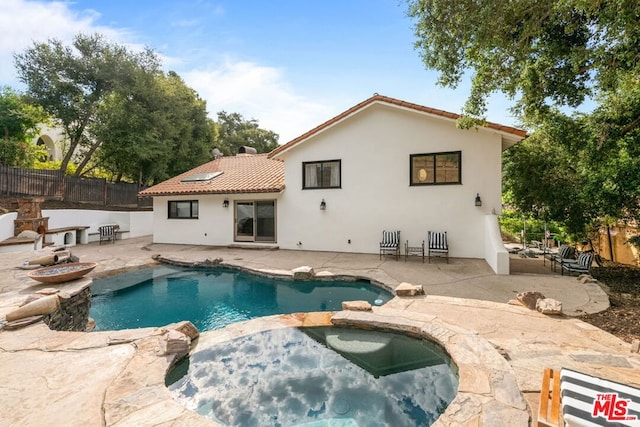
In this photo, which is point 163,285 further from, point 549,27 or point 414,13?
point 549,27

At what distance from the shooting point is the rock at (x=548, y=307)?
5.32 meters

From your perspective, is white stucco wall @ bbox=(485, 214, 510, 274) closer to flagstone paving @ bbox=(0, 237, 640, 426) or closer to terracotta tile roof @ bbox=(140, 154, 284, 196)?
flagstone paving @ bbox=(0, 237, 640, 426)

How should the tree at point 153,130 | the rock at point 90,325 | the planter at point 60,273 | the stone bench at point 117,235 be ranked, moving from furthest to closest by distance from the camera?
1. the tree at point 153,130
2. the stone bench at point 117,235
3. the planter at point 60,273
4. the rock at point 90,325

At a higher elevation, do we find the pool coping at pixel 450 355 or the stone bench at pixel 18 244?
the stone bench at pixel 18 244

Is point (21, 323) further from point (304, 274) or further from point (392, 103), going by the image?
point (392, 103)

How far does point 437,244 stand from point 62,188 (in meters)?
19.7

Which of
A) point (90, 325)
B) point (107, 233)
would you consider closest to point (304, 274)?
point (90, 325)

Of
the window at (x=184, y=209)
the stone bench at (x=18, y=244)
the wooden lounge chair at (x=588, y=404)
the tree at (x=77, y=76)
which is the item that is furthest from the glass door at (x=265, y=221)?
the tree at (x=77, y=76)

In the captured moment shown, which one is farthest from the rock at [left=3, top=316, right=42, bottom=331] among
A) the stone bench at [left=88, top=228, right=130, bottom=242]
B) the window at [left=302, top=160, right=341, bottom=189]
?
the stone bench at [left=88, top=228, right=130, bottom=242]

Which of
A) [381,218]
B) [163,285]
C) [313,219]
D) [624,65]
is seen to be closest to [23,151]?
[163,285]

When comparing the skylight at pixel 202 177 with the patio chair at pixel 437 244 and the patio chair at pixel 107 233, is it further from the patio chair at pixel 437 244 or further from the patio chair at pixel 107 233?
the patio chair at pixel 437 244

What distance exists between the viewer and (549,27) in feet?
22.8

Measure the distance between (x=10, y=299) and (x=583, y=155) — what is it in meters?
14.7

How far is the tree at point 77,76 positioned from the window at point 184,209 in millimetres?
8434
